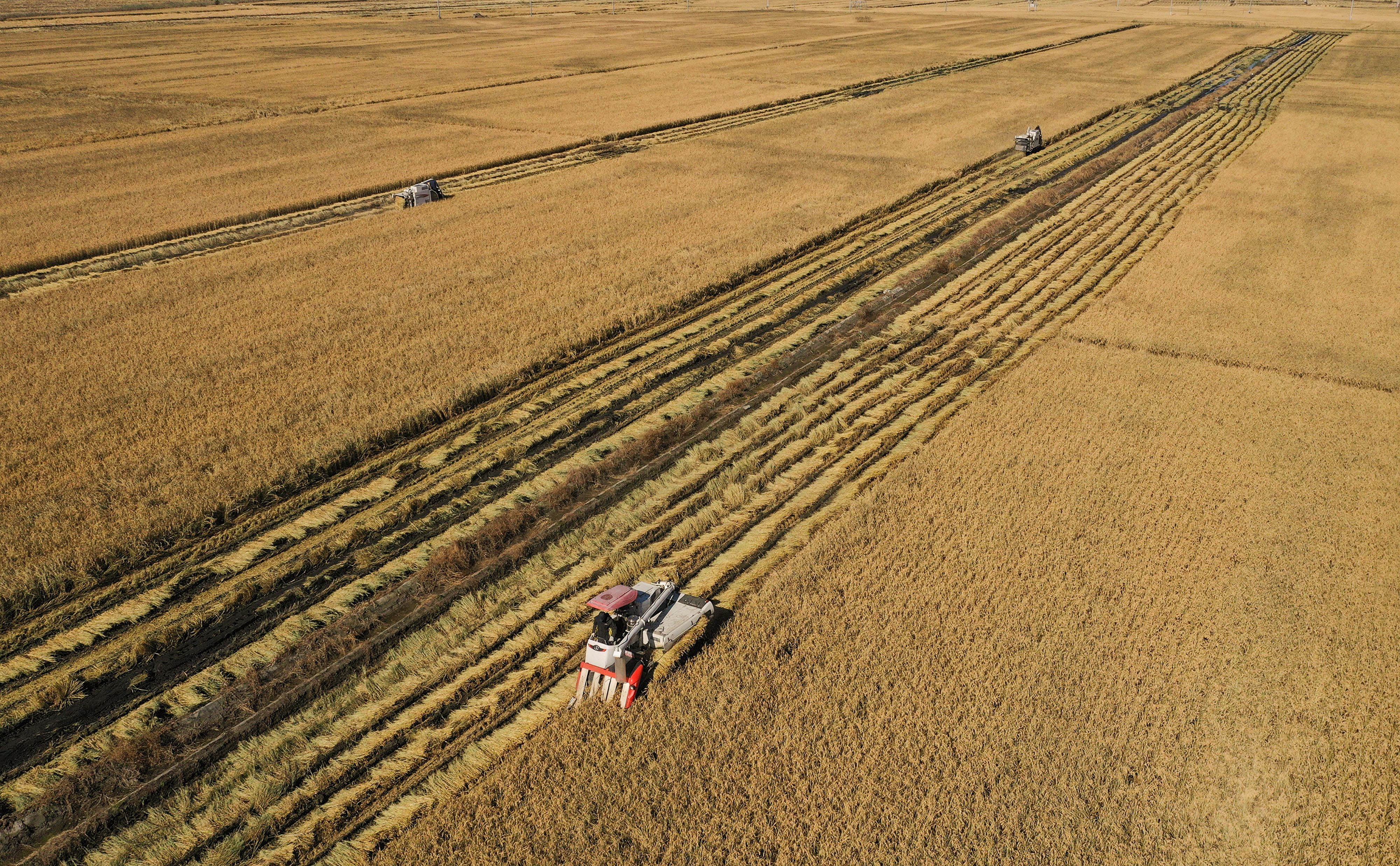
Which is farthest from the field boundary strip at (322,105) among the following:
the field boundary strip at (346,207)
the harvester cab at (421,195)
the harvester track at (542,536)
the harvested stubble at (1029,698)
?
the harvested stubble at (1029,698)

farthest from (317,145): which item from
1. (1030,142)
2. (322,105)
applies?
(1030,142)

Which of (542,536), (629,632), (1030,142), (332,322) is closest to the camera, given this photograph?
(629,632)

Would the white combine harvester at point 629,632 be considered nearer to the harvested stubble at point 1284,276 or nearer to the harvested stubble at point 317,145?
the harvested stubble at point 1284,276

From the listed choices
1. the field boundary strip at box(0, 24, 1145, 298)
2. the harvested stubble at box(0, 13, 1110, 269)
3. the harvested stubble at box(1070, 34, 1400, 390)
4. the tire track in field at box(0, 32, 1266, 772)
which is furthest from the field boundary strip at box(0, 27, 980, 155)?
the harvested stubble at box(1070, 34, 1400, 390)

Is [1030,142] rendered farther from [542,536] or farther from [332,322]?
[542,536]

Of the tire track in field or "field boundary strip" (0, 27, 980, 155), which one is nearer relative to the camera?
the tire track in field

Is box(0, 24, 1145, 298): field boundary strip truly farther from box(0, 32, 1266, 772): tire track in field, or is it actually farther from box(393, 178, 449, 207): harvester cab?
box(0, 32, 1266, 772): tire track in field
